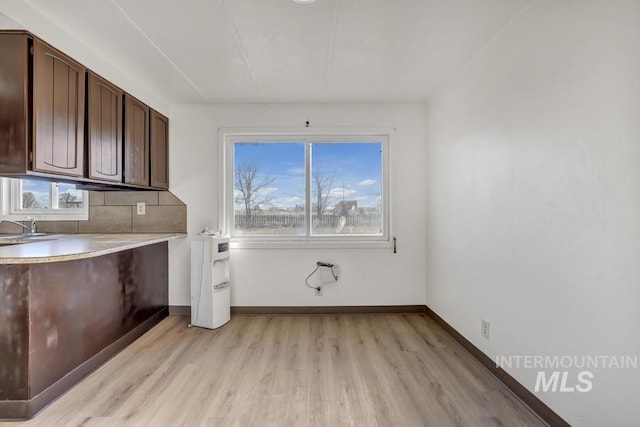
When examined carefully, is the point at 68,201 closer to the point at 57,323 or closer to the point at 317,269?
A: the point at 57,323

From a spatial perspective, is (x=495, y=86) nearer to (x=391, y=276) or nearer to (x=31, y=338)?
(x=391, y=276)

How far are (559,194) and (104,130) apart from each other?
9.79 feet

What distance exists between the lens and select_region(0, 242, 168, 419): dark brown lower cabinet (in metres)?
1.68

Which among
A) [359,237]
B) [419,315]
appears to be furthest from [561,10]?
[419,315]

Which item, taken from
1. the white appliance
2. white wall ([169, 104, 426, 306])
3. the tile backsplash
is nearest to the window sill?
white wall ([169, 104, 426, 306])

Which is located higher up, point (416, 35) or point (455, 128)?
point (416, 35)

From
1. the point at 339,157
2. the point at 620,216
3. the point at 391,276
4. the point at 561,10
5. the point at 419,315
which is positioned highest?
the point at 561,10

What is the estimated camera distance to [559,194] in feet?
5.09

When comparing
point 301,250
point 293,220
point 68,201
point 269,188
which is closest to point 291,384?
point 301,250

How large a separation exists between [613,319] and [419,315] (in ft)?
7.03

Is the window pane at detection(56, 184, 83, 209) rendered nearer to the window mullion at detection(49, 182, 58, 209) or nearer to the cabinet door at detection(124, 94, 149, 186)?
the window mullion at detection(49, 182, 58, 209)

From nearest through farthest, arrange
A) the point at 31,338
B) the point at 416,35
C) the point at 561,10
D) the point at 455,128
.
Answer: the point at 561,10 → the point at 31,338 → the point at 416,35 → the point at 455,128

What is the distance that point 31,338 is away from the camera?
169 cm

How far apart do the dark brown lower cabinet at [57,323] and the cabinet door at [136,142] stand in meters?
0.68
